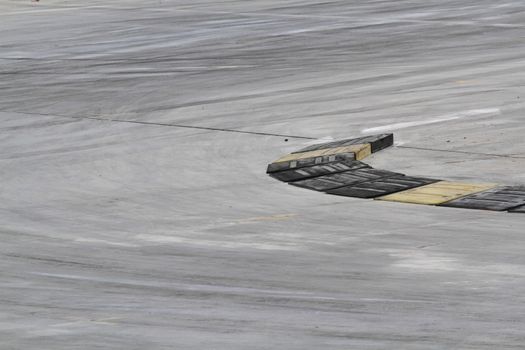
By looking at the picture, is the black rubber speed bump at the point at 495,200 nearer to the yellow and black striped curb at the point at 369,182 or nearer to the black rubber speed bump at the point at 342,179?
the yellow and black striped curb at the point at 369,182

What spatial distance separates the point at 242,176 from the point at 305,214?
2481 millimetres

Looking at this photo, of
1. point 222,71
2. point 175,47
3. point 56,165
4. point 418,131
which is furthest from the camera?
point 175,47

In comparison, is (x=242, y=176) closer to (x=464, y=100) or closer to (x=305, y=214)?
(x=305, y=214)

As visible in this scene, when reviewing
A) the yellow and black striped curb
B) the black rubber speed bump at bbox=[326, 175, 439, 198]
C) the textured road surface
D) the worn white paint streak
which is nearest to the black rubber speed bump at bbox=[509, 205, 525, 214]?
the yellow and black striped curb

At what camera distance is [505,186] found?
52.5 ft

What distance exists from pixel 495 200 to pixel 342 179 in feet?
7.27

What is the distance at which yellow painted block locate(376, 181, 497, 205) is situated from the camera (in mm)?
15500

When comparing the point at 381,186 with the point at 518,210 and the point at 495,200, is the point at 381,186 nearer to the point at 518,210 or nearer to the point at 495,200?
the point at 495,200

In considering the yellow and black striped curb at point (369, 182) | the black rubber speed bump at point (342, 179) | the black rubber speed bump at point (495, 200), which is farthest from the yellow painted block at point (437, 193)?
the black rubber speed bump at point (342, 179)

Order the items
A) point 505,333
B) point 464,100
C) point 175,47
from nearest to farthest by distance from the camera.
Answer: point 505,333
point 464,100
point 175,47

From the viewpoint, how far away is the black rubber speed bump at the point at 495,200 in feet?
49.1

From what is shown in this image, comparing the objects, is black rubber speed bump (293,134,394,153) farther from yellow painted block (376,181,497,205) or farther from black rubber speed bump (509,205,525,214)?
black rubber speed bump (509,205,525,214)

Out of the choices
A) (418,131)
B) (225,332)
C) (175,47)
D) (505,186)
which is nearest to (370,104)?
(418,131)

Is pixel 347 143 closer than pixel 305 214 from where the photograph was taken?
No
